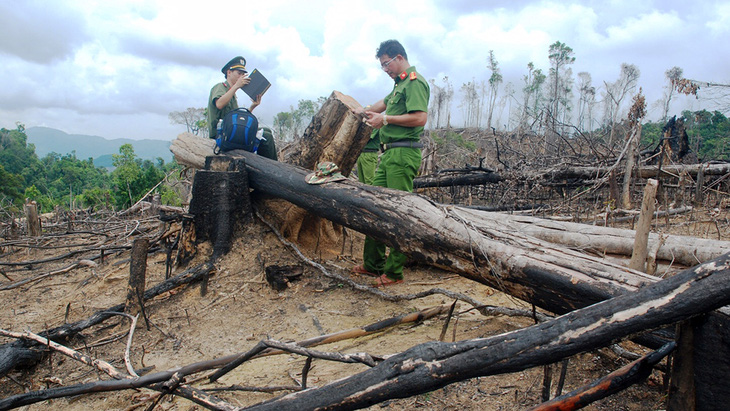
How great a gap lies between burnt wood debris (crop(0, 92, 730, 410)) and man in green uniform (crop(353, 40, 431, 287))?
0.52 meters

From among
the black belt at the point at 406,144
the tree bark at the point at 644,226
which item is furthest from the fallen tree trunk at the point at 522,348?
the black belt at the point at 406,144

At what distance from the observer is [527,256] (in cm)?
228

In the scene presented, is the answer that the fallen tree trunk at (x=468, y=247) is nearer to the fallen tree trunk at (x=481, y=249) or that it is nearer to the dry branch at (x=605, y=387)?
the fallen tree trunk at (x=481, y=249)

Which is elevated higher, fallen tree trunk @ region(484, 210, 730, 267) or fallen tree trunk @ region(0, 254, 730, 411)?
fallen tree trunk @ region(484, 210, 730, 267)

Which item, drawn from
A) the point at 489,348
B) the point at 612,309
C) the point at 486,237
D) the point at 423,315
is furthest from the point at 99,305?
the point at 612,309

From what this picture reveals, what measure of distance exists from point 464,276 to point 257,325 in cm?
168

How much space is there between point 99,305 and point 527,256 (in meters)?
3.72

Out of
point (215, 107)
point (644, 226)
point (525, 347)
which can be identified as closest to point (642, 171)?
point (644, 226)

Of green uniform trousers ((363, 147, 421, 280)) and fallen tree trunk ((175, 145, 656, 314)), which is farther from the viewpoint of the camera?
green uniform trousers ((363, 147, 421, 280))

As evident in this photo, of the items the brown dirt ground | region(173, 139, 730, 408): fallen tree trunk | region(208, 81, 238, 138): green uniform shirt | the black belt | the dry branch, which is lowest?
the brown dirt ground

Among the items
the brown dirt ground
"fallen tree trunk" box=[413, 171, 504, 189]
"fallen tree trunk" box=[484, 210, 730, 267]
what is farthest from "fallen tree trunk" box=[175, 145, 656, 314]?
"fallen tree trunk" box=[413, 171, 504, 189]

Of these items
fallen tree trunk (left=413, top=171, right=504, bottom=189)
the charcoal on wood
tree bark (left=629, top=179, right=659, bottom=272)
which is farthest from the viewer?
fallen tree trunk (left=413, top=171, right=504, bottom=189)

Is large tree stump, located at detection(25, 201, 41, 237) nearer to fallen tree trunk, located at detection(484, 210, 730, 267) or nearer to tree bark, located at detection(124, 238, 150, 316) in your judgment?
tree bark, located at detection(124, 238, 150, 316)

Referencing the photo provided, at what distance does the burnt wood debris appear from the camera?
1.42 m
